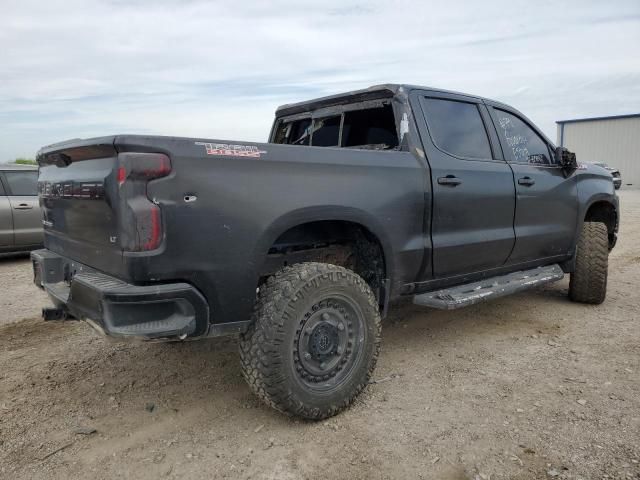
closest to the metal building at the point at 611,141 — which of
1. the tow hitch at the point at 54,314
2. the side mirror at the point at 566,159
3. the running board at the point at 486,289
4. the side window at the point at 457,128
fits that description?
the side mirror at the point at 566,159

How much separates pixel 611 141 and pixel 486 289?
32209mm

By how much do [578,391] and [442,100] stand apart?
227 cm

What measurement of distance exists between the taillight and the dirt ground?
3.73 feet

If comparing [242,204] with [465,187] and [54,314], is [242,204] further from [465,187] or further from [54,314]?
A: [465,187]

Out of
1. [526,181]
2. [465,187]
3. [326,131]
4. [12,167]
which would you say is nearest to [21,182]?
[12,167]

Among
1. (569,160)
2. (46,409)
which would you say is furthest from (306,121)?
(46,409)

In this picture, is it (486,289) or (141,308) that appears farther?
(486,289)

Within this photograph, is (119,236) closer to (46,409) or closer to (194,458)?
(194,458)

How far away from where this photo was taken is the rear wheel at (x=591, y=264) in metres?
5.25

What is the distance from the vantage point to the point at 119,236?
102 inches

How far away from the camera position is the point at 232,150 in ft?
8.93

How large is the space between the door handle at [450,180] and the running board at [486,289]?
2.62 feet

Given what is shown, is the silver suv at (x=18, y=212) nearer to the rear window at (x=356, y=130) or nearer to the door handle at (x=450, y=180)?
the rear window at (x=356, y=130)

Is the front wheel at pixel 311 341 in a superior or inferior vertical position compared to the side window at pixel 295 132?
inferior
